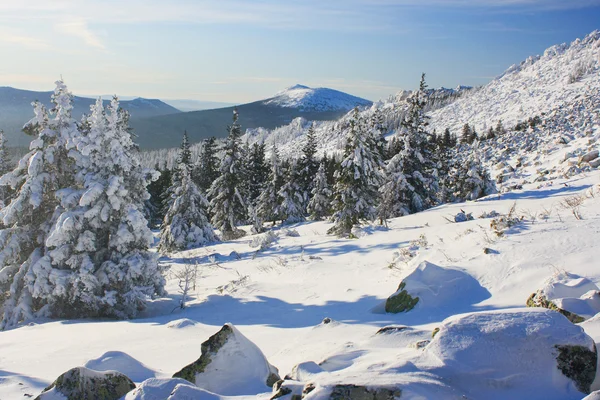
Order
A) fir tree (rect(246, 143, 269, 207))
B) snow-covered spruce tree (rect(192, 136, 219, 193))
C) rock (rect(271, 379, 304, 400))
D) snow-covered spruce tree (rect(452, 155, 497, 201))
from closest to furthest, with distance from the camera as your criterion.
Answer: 1. rock (rect(271, 379, 304, 400))
2. snow-covered spruce tree (rect(452, 155, 497, 201))
3. snow-covered spruce tree (rect(192, 136, 219, 193))
4. fir tree (rect(246, 143, 269, 207))

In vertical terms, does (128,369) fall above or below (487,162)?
below

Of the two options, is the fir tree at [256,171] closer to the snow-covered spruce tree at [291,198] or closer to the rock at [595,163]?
the snow-covered spruce tree at [291,198]

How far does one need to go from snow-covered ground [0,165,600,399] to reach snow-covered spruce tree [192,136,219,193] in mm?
31824

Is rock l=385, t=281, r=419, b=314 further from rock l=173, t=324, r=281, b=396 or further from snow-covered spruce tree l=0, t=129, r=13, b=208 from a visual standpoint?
snow-covered spruce tree l=0, t=129, r=13, b=208

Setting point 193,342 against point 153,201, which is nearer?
point 193,342

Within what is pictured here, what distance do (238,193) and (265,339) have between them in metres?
26.4

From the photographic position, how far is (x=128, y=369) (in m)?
4.95

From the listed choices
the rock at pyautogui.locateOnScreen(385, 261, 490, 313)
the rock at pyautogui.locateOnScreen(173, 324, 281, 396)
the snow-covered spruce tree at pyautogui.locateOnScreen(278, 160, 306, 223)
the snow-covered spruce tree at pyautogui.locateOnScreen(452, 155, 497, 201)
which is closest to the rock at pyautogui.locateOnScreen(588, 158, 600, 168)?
the snow-covered spruce tree at pyautogui.locateOnScreen(452, 155, 497, 201)

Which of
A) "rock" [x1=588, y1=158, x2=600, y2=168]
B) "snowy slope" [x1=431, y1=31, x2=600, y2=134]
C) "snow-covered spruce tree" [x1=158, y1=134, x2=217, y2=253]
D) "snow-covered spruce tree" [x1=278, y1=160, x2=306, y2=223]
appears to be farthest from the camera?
"snowy slope" [x1=431, y1=31, x2=600, y2=134]

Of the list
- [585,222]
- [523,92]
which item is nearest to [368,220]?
[585,222]

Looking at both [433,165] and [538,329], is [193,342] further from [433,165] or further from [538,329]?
[433,165]

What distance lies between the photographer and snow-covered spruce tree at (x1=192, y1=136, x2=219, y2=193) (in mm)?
44906

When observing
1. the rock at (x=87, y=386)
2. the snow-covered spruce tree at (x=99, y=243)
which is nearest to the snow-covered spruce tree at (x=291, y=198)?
the snow-covered spruce tree at (x=99, y=243)

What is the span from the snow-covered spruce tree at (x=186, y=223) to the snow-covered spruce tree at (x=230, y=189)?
139 inches
